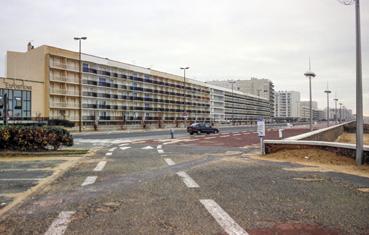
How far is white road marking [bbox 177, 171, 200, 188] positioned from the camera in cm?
934

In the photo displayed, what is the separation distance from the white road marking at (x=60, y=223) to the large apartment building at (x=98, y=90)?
59020 millimetres

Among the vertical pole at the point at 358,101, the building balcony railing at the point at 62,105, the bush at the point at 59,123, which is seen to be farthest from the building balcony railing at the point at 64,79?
the vertical pole at the point at 358,101

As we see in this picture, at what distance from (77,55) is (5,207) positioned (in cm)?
6895

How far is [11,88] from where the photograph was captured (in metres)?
60.5

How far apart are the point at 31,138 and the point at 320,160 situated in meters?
13.3

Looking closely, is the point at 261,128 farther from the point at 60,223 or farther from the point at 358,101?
the point at 60,223

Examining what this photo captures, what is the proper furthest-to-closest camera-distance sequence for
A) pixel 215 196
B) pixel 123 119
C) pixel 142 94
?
pixel 142 94 < pixel 123 119 < pixel 215 196

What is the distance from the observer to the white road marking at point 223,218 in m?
5.35

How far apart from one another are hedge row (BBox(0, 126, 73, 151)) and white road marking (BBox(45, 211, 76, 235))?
12.9 m

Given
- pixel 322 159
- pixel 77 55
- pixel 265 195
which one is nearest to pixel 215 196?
pixel 265 195

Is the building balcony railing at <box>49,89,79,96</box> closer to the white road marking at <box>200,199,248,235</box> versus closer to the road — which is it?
the road

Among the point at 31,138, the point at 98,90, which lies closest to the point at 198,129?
the point at 31,138

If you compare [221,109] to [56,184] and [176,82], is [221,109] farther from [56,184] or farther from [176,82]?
[56,184]

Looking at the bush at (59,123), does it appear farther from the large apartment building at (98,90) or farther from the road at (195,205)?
the road at (195,205)
